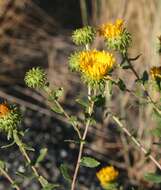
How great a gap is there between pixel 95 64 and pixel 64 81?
9.38 feet

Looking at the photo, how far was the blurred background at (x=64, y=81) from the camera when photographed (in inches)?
149

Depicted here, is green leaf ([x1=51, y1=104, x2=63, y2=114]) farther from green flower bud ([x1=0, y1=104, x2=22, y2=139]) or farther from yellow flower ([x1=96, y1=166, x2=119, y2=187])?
yellow flower ([x1=96, y1=166, x2=119, y2=187])

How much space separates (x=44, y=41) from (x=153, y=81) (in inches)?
122

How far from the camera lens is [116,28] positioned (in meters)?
2.13

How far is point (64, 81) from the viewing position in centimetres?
479

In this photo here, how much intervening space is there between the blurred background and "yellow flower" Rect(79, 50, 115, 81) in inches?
46.3

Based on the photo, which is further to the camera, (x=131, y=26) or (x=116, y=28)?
(x=131, y=26)

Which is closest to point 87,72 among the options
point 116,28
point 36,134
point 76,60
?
point 76,60

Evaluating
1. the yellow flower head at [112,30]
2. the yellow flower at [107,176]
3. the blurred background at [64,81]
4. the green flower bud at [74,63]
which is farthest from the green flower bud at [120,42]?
the blurred background at [64,81]

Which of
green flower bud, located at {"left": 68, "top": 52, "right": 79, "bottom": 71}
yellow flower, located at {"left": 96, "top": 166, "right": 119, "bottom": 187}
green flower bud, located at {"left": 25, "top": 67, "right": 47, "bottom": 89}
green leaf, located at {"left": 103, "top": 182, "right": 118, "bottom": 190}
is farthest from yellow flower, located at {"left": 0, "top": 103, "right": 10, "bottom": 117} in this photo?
yellow flower, located at {"left": 96, "top": 166, "right": 119, "bottom": 187}

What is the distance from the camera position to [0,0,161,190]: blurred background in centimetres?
377

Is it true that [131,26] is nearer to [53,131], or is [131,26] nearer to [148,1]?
[148,1]

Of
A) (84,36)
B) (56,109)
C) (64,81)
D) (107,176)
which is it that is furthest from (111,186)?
(64,81)

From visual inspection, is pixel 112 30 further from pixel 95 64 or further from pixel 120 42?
pixel 95 64
